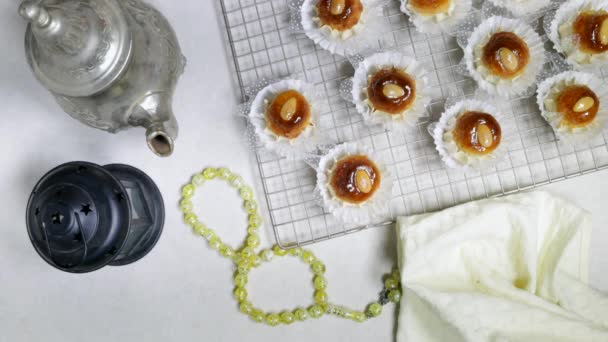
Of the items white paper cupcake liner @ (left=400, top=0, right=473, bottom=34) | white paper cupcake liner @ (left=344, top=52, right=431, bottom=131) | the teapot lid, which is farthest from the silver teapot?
white paper cupcake liner @ (left=400, top=0, right=473, bottom=34)

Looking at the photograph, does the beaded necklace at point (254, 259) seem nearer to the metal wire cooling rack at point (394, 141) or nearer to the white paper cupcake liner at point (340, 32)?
the metal wire cooling rack at point (394, 141)

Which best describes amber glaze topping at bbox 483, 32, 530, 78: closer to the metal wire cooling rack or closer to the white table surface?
the metal wire cooling rack

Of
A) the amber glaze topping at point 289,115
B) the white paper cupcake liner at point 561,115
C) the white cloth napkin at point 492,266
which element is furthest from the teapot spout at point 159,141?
the white paper cupcake liner at point 561,115

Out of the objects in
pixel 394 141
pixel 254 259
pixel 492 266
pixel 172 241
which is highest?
pixel 394 141

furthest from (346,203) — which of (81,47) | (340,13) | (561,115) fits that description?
(81,47)

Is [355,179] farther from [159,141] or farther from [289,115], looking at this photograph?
[159,141]

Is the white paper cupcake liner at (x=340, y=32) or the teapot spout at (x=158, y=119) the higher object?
the white paper cupcake liner at (x=340, y=32)
